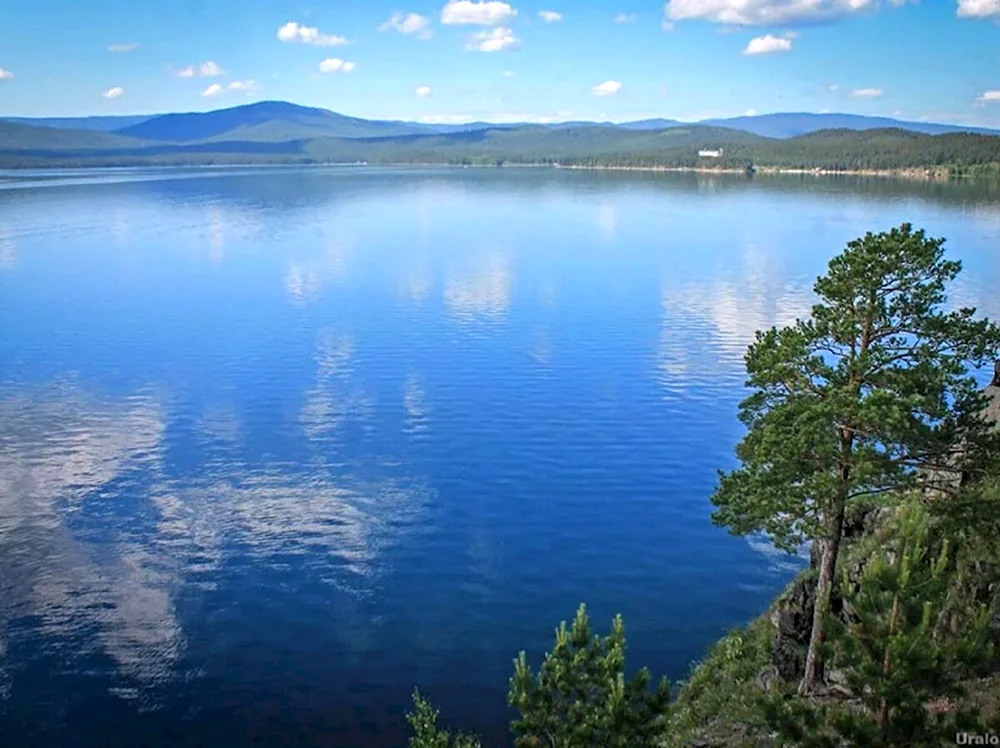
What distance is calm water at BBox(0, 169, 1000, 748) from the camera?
88.3 ft

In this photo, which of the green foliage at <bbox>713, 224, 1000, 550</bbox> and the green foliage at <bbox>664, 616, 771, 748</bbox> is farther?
the green foliage at <bbox>664, 616, 771, 748</bbox>

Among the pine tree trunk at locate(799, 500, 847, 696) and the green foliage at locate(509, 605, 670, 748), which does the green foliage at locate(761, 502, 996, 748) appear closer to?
the green foliage at locate(509, 605, 670, 748)

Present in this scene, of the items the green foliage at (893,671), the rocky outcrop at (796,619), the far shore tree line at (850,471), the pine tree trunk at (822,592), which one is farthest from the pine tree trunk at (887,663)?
the rocky outcrop at (796,619)

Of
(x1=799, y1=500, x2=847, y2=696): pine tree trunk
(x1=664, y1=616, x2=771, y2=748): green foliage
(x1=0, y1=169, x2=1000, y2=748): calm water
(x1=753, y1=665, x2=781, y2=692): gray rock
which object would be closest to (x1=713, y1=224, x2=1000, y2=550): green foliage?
(x1=799, y1=500, x2=847, y2=696): pine tree trunk

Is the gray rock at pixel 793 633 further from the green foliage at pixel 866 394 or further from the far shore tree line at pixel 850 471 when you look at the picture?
the green foliage at pixel 866 394

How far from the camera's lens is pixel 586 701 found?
17766 mm

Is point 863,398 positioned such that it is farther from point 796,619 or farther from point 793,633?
point 793,633

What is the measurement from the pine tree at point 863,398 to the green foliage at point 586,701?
4.87m

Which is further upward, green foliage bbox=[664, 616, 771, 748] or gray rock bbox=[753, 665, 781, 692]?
gray rock bbox=[753, 665, 781, 692]

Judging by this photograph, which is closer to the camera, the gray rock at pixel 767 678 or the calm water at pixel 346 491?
the gray rock at pixel 767 678

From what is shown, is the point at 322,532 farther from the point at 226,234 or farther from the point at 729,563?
the point at 226,234

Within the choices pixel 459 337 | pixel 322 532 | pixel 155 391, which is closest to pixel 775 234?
pixel 459 337

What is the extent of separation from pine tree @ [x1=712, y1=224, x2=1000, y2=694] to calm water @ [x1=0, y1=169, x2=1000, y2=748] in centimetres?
963

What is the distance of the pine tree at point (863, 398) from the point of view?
18.9m
